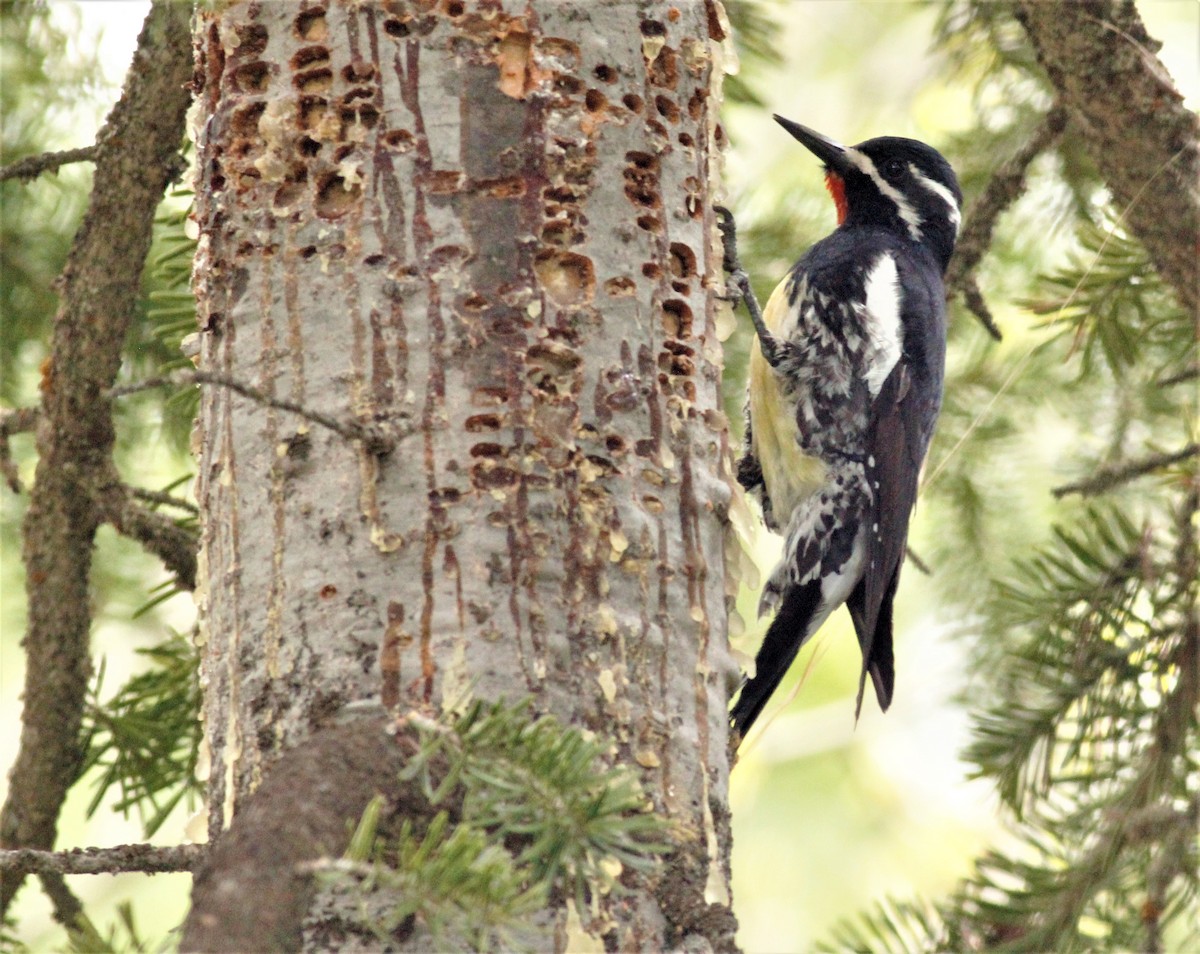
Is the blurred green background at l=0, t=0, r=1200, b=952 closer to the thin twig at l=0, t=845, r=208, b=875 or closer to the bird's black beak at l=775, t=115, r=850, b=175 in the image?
the bird's black beak at l=775, t=115, r=850, b=175

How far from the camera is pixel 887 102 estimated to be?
5.62 m

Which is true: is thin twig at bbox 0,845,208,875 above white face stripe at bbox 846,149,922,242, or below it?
below

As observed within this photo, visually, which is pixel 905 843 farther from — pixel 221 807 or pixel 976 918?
pixel 221 807

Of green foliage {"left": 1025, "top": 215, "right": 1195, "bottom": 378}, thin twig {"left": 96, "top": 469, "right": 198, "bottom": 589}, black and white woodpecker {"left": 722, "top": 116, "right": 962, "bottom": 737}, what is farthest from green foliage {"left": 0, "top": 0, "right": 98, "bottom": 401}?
green foliage {"left": 1025, "top": 215, "right": 1195, "bottom": 378}

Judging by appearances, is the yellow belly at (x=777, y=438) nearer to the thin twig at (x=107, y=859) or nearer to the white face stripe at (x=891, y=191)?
the white face stripe at (x=891, y=191)

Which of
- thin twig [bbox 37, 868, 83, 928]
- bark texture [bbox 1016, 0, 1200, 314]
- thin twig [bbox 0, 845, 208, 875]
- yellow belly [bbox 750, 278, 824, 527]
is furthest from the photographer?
yellow belly [bbox 750, 278, 824, 527]

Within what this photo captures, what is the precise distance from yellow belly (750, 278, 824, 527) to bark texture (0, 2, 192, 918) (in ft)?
4.83

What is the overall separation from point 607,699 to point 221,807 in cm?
40

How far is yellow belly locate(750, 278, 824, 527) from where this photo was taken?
316 centimetres

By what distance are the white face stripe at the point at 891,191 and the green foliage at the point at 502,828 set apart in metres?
2.50

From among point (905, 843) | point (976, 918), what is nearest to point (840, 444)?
point (976, 918)

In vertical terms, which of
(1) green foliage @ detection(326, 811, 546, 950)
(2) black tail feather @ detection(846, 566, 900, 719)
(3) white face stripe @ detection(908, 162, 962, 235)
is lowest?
(1) green foliage @ detection(326, 811, 546, 950)

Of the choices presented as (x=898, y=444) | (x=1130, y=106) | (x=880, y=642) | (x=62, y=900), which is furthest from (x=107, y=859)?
(x=898, y=444)

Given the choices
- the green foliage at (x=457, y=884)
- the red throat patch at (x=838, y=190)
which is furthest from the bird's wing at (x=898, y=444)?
the green foliage at (x=457, y=884)
